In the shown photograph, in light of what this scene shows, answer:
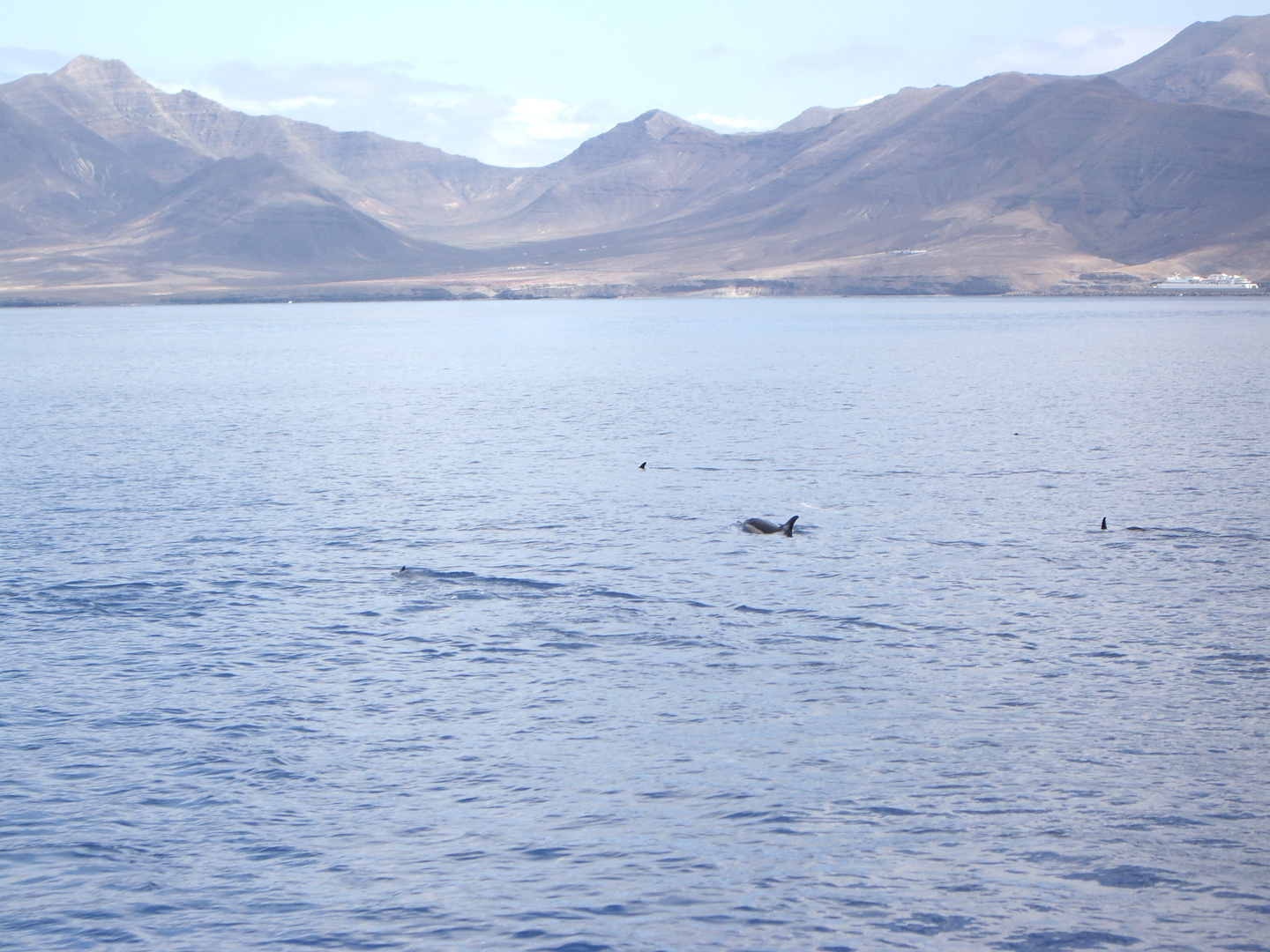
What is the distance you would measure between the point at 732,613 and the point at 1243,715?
11931 mm

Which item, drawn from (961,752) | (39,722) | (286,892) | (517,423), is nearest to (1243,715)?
(961,752)

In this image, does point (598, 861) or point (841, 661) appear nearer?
point (598, 861)

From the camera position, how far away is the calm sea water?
17141 mm

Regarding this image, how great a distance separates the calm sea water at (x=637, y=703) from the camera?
17141mm

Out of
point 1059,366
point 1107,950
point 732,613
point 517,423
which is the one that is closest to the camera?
point 1107,950

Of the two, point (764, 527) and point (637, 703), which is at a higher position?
point (764, 527)

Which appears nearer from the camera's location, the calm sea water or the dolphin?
the calm sea water

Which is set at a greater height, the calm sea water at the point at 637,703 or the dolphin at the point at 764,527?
the dolphin at the point at 764,527

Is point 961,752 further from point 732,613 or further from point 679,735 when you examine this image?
point 732,613

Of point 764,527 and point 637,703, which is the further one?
point 764,527

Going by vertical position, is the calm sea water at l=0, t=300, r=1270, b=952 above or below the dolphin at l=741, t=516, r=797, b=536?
below

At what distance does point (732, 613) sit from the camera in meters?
31.3

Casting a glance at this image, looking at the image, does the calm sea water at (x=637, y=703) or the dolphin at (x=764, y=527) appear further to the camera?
the dolphin at (x=764, y=527)

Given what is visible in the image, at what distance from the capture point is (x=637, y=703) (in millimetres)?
24688
